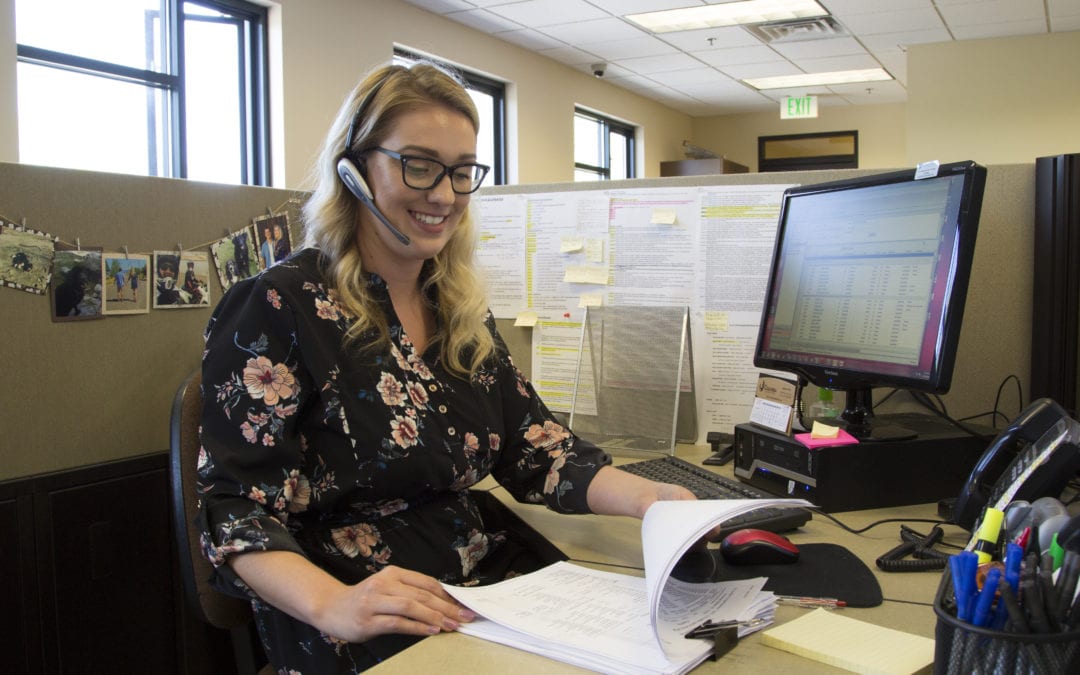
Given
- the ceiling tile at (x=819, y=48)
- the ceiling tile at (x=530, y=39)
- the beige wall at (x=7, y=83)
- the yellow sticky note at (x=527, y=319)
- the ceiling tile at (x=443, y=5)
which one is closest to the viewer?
the yellow sticky note at (x=527, y=319)

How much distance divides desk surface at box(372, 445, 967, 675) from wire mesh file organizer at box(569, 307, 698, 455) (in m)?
0.22

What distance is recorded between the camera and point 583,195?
71.7 inches

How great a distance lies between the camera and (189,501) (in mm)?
1135

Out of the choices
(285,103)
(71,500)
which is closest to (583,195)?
(71,500)

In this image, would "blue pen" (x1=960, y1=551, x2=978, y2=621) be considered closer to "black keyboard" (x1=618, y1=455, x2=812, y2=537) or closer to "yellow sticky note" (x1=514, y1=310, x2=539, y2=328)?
"black keyboard" (x1=618, y1=455, x2=812, y2=537)

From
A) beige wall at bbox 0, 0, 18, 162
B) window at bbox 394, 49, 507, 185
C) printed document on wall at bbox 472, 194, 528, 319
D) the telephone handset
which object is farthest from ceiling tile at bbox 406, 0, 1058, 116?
the telephone handset

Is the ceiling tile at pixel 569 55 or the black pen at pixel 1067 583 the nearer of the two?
the black pen at pixel 1067 583

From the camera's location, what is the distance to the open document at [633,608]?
78 centimetres

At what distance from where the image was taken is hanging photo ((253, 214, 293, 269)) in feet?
5.20

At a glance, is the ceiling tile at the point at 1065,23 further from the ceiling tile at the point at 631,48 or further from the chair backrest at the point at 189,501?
the chair backrest at the point at 189,501

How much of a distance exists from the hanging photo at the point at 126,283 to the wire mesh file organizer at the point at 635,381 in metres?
0.85

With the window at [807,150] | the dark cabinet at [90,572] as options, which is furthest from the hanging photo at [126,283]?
the window at [807,150]

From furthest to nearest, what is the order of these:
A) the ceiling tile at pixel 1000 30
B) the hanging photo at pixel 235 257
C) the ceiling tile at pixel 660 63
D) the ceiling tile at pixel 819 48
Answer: the ceiling tile at pixel 660 63 → the ceiling tile at pixel 819 48 → the ceiling tile at pixel 1000 30 → the hanging photo at pixel 235 257

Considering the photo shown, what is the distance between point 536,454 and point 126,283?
0.71 meters
